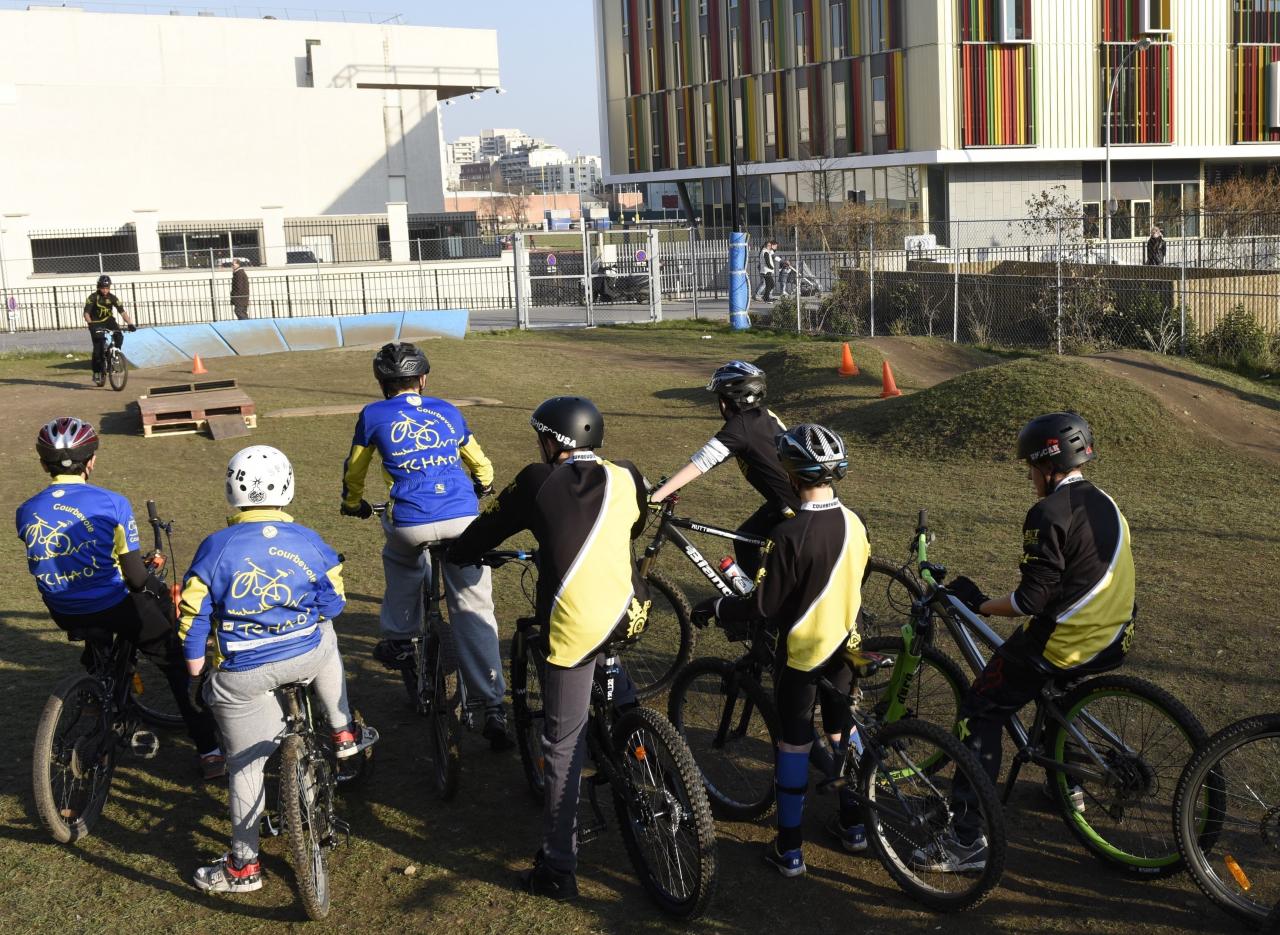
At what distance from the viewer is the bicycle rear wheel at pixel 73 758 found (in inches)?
210

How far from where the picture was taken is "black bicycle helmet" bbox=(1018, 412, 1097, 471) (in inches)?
185

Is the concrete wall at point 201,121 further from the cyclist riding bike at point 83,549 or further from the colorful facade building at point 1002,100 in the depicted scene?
the cyclist riding bike at point 83,549

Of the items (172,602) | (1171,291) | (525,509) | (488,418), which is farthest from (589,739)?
(1171,291)

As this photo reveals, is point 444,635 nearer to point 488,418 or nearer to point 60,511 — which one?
point 60,511

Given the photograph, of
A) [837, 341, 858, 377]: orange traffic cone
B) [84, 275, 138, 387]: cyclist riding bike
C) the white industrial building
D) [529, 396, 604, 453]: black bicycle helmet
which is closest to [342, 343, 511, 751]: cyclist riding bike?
[529, 396, 604, 453]: black bicycle helmet

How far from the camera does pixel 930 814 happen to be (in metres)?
4.63

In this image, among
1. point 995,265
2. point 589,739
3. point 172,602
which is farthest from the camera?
point 995,265

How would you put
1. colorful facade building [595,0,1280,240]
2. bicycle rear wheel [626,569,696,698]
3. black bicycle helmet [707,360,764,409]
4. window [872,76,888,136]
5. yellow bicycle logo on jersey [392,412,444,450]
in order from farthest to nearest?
1. window [872,76,888,136]
2. colorful facade building [595,0,1280,240]
3. bicycle rear wheel [626,569,696,698]
4. black bicycle helmet [707,360,764,409]
5. yellow bicycle logo on jersey [392,412,444,450]

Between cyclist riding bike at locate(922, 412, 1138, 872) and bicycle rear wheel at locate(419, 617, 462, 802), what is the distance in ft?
6.93

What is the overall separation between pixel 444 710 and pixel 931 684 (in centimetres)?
214

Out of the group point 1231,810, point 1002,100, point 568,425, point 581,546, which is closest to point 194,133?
point 1002,100

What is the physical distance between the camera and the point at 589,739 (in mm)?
4938

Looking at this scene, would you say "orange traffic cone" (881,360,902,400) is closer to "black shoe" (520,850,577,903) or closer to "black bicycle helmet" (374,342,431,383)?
"black bicycle helmet" (374,342,431,383)

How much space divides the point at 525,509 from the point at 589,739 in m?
0.97
